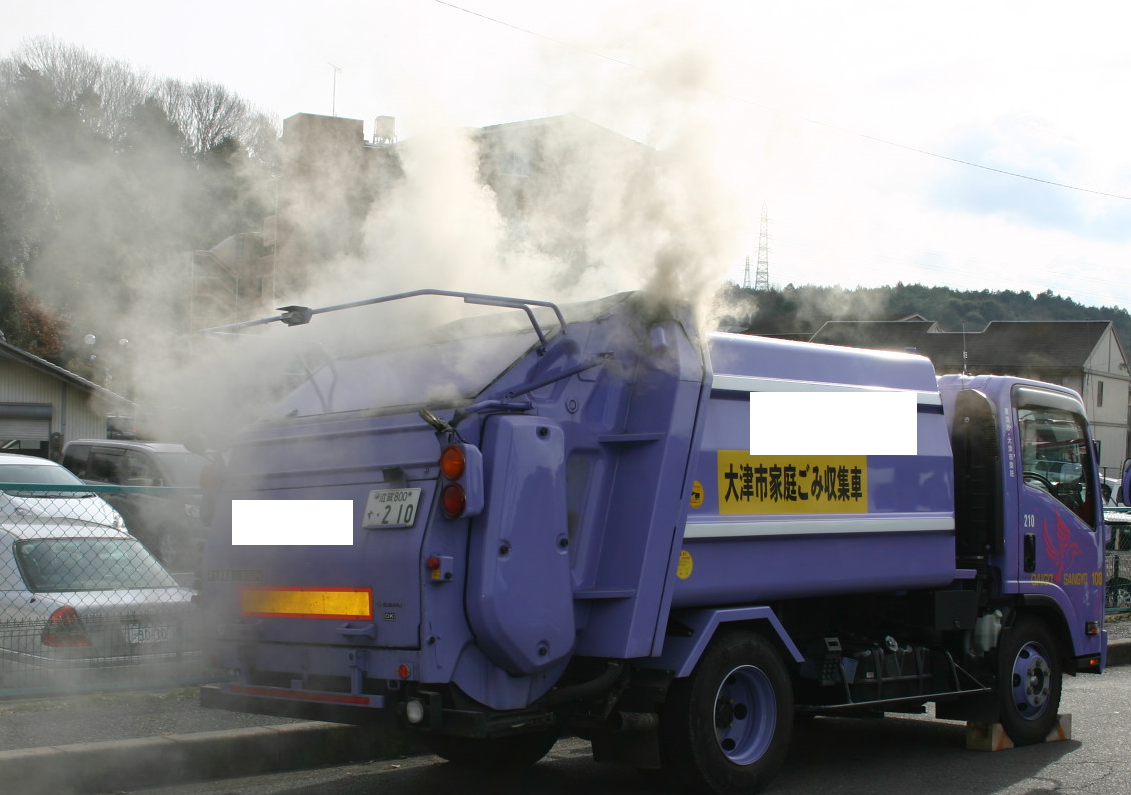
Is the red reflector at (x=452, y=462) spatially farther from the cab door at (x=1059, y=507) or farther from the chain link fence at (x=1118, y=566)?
the chain link fence at (x=1118, y=566)

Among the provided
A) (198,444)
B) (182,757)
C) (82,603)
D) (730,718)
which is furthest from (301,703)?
(82,603)

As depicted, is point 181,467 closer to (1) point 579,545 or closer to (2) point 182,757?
(2) point 182,757

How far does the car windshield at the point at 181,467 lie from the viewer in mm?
13938

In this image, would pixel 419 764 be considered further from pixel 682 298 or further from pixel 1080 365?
pixel 1080 365

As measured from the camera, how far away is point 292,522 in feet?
18.4

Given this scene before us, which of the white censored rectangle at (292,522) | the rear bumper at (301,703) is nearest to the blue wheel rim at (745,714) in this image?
the rear bumper at (301,703)

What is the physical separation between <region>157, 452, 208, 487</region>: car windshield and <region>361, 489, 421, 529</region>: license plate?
936cm

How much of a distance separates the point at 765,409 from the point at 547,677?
1.89m

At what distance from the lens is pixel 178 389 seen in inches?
294

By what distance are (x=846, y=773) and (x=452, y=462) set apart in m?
3.45

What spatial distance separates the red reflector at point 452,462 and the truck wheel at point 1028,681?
172 inches

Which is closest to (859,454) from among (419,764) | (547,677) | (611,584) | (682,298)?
(682,298)

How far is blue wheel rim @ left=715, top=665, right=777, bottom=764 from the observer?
18.9ft

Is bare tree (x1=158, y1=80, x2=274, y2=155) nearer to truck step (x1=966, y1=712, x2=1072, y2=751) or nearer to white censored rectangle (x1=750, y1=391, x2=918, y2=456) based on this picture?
white censored rectangle (x1=750, y1=391, x2=918, y2=456)
